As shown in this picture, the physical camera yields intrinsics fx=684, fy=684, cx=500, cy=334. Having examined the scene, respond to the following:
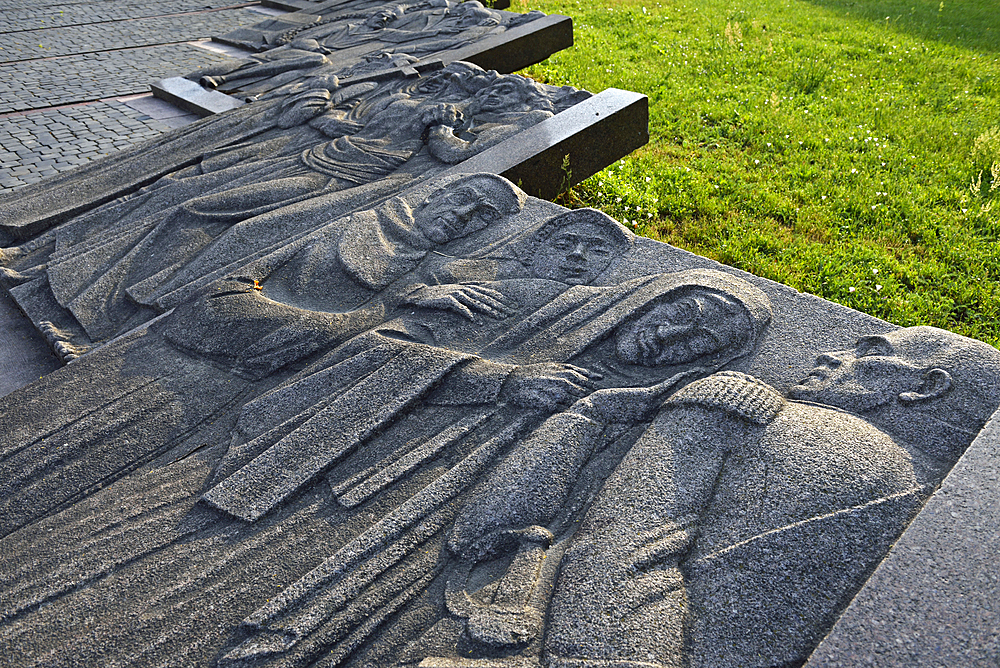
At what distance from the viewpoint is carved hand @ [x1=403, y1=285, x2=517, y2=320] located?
3.50m

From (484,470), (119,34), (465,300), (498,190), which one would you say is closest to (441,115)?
(498,190)

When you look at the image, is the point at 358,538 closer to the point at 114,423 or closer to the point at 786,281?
the point at 114,423

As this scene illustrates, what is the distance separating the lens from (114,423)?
10.3ft

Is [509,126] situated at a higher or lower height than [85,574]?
higher

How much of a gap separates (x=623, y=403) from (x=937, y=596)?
1.24m

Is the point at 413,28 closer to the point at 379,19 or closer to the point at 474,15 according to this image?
the point at 379,19

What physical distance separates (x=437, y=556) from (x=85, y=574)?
1.31 metres

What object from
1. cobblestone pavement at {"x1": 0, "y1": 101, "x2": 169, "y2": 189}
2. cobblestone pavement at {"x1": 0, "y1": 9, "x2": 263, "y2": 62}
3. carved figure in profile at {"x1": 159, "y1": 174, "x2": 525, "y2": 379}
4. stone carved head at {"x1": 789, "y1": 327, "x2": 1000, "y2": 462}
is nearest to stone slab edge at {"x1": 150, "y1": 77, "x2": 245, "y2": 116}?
cobblestone pavement at {"x1": 0, "y1": 101, "x2": 169, "y2": 189}

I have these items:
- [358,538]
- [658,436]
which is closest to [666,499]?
[658,436]

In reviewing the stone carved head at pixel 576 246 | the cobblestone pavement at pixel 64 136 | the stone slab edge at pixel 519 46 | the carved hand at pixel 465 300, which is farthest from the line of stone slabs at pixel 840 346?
the cobblestone pavement at pixel 64 136

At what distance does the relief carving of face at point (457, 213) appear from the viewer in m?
4.23

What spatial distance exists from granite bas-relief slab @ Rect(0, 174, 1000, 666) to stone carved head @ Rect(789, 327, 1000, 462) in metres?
0.01

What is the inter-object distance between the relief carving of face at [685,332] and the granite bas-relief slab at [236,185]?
2288 mm

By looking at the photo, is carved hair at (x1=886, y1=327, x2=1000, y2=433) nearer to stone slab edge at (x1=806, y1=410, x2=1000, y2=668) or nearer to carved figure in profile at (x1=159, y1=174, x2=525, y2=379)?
stone slab edge at (x1=806, y1=410, x2=1000, y2=668)
